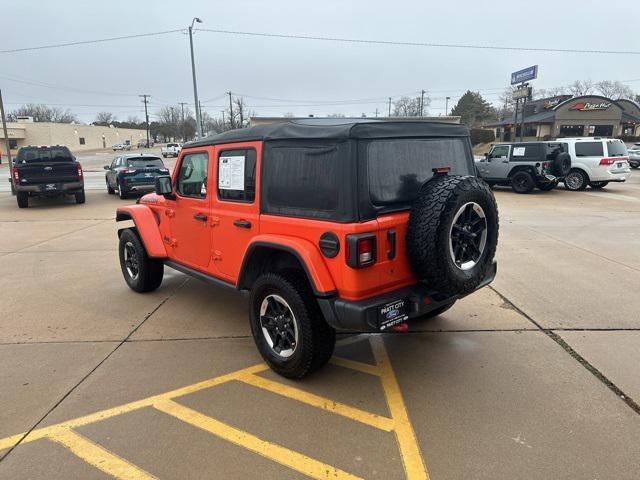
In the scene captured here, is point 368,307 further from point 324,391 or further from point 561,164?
point 561,164

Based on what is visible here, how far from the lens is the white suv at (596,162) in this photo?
16.2m

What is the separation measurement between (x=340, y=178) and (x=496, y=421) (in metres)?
1.83

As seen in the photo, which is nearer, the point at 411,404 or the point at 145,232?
the point at 411,404

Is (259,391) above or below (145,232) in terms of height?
below

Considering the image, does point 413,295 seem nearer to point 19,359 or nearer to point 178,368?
point 178,368

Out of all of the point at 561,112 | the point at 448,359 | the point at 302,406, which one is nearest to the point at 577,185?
the point at 448,359

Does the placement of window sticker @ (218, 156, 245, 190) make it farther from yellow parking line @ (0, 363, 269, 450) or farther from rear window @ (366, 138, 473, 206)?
yellow parking line @ (0, 363, 269, 450)

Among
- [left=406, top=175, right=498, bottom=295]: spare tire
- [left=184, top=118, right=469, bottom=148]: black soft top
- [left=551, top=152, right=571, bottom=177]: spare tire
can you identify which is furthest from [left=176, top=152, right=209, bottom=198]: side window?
[left=551, top=152, right=571, bottom=177]: spare tire

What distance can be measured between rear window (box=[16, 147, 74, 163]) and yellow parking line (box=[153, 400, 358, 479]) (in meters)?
13.9

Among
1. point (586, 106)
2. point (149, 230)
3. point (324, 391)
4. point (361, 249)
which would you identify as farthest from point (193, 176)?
point (586, 106)

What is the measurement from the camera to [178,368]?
12.0 feet

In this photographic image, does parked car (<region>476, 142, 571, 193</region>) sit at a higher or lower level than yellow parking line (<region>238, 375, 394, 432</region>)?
higher

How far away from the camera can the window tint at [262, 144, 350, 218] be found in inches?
116

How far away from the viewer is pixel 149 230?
5.11m
